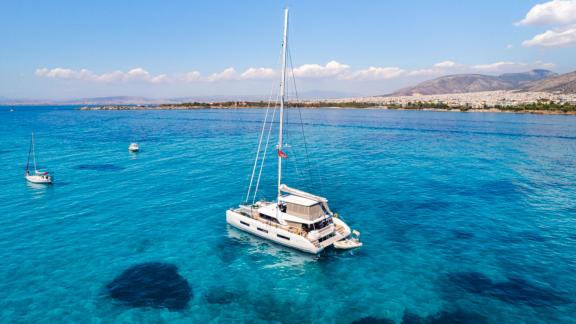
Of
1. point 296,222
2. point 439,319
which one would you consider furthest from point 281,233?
point 439,319

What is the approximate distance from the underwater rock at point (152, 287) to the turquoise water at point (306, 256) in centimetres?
75

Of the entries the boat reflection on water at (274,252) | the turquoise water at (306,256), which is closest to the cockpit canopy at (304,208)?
the boat reflection on water at (274,252)

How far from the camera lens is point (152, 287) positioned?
90.8 feet

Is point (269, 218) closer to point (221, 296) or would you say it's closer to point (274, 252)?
point (274, 252)

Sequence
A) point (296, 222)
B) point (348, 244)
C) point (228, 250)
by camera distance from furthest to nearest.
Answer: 1. point (228, 250)
2. point (296, 222)
3. point (348, 244)

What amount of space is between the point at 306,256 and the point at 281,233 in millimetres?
3784

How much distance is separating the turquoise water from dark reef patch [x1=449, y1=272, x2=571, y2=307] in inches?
5.7

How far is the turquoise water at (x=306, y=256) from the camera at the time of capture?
25.1 m

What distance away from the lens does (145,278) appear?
2898 cm

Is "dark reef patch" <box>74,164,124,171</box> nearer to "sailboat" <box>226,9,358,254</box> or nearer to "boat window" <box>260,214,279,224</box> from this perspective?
"sailboat" <box>226,9,358,254</box>

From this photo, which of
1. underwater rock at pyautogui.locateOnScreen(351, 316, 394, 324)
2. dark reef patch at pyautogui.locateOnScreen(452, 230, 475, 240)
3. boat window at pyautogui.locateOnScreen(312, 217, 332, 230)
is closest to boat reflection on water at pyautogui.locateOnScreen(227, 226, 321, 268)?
boat window at pyautogui.locateOnScreen(312, 217, 332, 230)

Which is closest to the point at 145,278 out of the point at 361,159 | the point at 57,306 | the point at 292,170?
the point at 57,306

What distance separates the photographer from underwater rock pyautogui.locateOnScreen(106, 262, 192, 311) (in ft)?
84.3

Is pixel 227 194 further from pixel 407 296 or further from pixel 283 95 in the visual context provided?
pixel 407 296
